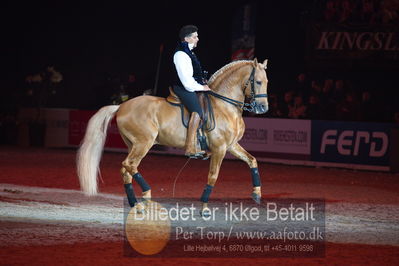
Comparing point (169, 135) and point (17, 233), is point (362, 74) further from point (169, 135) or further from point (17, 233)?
point (17, 233)

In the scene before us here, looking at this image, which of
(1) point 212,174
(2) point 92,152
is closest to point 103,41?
(2) point 92,152

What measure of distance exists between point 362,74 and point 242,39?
3973 millimetres

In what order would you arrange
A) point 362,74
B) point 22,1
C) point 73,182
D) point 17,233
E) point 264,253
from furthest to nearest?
point 22,1
point 362,74
point 73,182
point 17,233
point 264,253

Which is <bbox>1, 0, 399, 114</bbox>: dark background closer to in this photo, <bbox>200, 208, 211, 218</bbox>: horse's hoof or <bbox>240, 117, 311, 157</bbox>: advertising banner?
<bbox>240, 117, 311, 157</bbox>: advertising banner

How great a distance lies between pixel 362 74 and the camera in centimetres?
2120

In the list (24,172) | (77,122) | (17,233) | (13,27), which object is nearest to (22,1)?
(13,27)

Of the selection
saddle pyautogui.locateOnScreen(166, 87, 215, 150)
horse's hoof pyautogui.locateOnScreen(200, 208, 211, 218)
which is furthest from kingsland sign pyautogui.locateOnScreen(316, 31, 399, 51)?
horse's hoof pyautogui.locateOnScreen(200, 208, 211, 218)

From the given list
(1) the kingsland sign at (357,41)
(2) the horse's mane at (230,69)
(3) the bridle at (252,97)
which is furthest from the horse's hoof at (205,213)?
(1) the kingsland sign at (357,41)

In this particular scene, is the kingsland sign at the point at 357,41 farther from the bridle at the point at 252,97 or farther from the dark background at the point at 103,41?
the bridle at the point at 252,97

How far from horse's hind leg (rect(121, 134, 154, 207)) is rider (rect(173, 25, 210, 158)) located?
2.28 feet

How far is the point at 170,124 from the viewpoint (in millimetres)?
10891

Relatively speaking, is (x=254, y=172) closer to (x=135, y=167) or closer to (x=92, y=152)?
(x=135, y=167)

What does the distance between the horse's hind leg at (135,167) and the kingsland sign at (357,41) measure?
37.9 ft

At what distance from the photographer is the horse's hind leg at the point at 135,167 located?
10.6 metres
